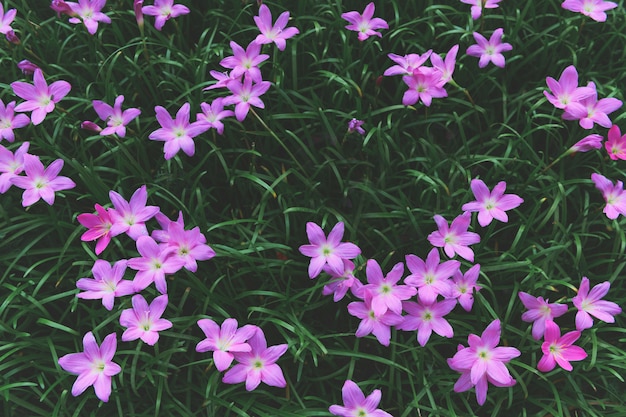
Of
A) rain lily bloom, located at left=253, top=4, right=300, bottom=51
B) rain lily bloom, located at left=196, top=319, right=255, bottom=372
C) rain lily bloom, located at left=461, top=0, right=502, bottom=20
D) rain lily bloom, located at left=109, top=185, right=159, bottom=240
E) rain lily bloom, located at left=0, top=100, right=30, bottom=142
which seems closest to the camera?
rain lily bloom, located at left=196, top=319, right=255, bottom=372

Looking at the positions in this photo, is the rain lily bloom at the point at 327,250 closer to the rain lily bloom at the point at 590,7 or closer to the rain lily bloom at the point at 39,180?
the rain lily bloom at the point at 39,180

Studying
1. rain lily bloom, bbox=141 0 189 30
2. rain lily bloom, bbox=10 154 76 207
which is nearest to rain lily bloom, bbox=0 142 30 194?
rain lily bloom, bbox=10 154 76 207

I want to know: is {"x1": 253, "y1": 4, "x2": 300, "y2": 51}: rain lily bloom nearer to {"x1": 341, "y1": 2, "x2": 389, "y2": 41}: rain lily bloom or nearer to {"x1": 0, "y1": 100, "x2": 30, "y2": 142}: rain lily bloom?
{"x1": 341, "y1": 2, "x2": 389, "y2": 41}: rain lily bloom

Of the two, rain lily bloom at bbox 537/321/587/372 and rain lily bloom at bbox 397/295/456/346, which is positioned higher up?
rain lily bloom at bbox 397/295/456/346

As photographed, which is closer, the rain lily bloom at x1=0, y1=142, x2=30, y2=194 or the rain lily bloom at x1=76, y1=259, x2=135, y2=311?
the rain lily bloom at x1=76, y1=259, x2=135, y2=311

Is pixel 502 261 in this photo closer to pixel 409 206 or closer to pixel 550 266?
pixel 550 266

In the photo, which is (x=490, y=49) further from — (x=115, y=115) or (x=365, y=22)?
(x=115, y=115)

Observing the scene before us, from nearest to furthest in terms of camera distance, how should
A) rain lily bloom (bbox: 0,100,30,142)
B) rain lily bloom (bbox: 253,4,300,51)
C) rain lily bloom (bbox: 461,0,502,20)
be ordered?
rain lily bloom (bbox: 0,100,30,142)
rain lily bloom (bbox: 253,4,300,51)
rain lily bloom (bbox: 461,0,502,20)
